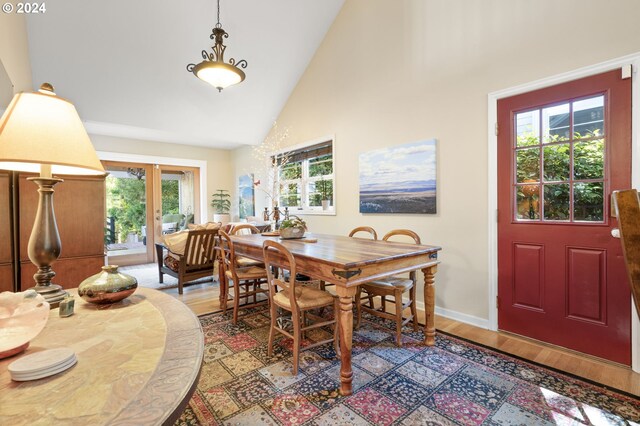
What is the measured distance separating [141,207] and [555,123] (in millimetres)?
6698

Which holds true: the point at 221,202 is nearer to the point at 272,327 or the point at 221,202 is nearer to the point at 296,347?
the point at 272,327

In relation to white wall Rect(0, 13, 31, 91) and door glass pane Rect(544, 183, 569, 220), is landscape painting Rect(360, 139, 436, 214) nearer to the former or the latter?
door glass pane Rect(544, 183, 569, 220)

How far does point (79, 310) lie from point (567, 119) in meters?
3.24

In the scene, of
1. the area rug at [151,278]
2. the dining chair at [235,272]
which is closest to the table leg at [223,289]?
the dining chair at [235,272]

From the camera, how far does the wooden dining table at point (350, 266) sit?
1808 millimetres

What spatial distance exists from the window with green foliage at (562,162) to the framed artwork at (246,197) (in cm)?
499

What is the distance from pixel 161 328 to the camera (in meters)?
0.88

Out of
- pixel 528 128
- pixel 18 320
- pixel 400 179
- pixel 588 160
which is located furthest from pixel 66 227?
pixel 588 160

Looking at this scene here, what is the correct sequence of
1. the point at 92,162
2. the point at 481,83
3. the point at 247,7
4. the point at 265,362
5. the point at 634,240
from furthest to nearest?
1. the point at 247,7
2. the point at 481,83
3. the point at 265,362
4. the point at 92,162
5. the point at 634,240

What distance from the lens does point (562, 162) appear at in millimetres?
2328

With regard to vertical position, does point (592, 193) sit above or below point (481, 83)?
below

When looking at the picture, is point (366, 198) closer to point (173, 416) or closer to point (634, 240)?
point (634, 240)

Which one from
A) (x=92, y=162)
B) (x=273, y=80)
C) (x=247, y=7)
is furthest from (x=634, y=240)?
(x=273, y=80)

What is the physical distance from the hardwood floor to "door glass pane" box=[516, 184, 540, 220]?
105cm
